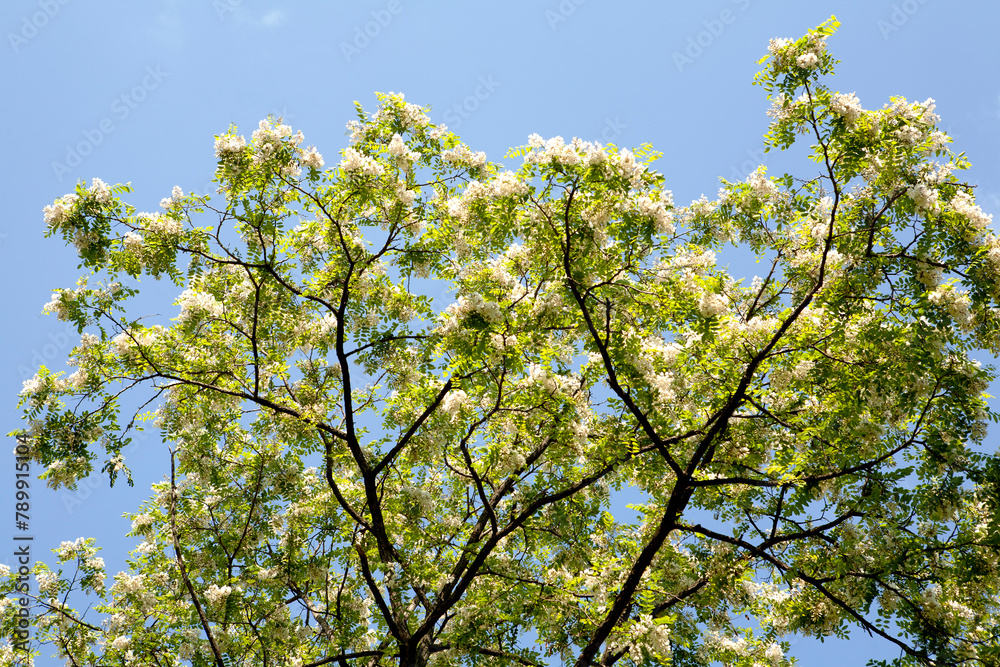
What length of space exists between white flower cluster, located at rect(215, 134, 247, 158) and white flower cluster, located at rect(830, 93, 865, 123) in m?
6.85

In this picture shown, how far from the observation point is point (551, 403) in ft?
28.8

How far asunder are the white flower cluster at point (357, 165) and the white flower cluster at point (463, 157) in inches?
53.2

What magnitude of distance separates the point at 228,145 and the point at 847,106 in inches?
280

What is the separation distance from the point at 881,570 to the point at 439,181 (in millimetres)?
7179

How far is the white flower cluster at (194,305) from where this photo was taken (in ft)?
33.1

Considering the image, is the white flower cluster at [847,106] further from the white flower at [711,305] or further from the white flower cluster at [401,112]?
the white flower cluster at [401,112]

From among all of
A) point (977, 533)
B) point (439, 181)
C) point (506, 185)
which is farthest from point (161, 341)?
point (977, 533)

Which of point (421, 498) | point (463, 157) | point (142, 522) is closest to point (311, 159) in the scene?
point (463, 157)

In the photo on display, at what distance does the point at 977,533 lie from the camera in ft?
26.7

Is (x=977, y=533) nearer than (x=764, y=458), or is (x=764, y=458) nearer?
(x=977, y=533)

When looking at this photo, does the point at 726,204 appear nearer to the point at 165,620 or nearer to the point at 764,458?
the point at 764,458

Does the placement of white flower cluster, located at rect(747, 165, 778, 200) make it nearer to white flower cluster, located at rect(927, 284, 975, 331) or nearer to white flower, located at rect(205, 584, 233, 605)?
white flower cluster, located at rect(927, 284, 975, 331)

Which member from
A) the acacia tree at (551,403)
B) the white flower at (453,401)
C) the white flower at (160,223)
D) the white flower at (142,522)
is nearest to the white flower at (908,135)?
the acacia tree at (551,403)

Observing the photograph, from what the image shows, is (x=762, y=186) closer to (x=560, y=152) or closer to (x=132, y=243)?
(x=560, y=152)
